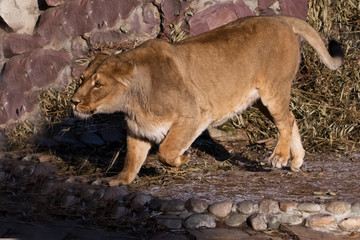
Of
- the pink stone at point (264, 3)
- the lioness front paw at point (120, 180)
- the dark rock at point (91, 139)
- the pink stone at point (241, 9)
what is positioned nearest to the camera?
the lioness front paw at point (120, 180)

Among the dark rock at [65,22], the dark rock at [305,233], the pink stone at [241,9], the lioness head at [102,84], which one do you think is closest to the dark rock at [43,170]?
the lioness head at [102,84]

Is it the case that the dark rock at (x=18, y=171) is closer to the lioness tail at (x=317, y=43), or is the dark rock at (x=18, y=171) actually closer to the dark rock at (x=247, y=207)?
the dark rock at (x=247, y=207)

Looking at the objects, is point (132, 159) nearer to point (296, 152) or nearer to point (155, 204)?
point (155, 204)

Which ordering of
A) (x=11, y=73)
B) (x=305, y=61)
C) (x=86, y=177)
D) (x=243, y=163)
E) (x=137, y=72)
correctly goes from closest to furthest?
1. (x=137, y=72)
2. (x=86, y=177)
3. (x=243, y=163)
4. (x=11, y=73)
5. (x=305, y=61)

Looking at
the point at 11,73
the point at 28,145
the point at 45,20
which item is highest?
the point at 45,20

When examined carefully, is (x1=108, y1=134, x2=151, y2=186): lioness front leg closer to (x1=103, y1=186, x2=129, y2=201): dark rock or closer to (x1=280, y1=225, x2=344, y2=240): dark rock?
(x1=103, y1=186, x2=129, y2=201): dark rock

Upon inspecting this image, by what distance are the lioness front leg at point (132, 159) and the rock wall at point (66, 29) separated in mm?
2116

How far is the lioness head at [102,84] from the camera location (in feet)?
17.1

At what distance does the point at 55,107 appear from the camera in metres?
7.54

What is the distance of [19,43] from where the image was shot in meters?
7.59

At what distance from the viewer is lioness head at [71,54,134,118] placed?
521 cm

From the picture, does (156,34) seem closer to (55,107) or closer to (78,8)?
(78,8)

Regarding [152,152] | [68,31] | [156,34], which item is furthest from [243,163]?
[68,31]

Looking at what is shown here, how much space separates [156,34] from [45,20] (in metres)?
1.25
